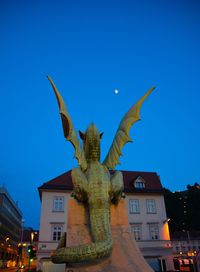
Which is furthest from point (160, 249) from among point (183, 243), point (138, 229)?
point (183, 243)

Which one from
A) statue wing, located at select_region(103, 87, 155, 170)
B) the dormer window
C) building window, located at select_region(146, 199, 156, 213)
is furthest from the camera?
the dormer window

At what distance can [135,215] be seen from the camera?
30.9 meters

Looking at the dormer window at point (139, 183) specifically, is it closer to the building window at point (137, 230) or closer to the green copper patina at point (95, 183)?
the building window at point (137, 230)

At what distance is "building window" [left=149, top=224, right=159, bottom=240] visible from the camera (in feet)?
99.1

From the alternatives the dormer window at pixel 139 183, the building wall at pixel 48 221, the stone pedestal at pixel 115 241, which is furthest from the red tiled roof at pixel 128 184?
the stone pedestal at pixel 115 241

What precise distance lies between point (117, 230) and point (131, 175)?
3145cm

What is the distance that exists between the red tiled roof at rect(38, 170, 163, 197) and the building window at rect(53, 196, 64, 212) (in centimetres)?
104

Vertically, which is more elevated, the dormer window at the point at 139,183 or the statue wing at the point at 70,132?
the dormer window at the point at 139,183

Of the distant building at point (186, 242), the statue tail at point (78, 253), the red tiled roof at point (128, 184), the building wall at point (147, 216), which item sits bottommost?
the statue tail at point (78, 253)

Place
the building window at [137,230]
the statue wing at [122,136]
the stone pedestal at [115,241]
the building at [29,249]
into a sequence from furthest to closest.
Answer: the building window at [137,230], the building at [29,249], the statue wing at [122,136], the stone pedestal at [115,241]

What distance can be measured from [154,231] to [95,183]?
28.4m

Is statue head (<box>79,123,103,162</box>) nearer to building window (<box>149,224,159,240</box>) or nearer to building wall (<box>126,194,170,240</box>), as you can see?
building wall (<box>126,194,170,240</box>)

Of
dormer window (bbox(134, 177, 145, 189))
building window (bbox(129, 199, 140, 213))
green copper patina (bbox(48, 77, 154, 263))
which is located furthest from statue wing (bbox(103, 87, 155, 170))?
dormer window (bbox(134, 177, 145, 189))

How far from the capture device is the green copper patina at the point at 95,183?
12.7 feet
